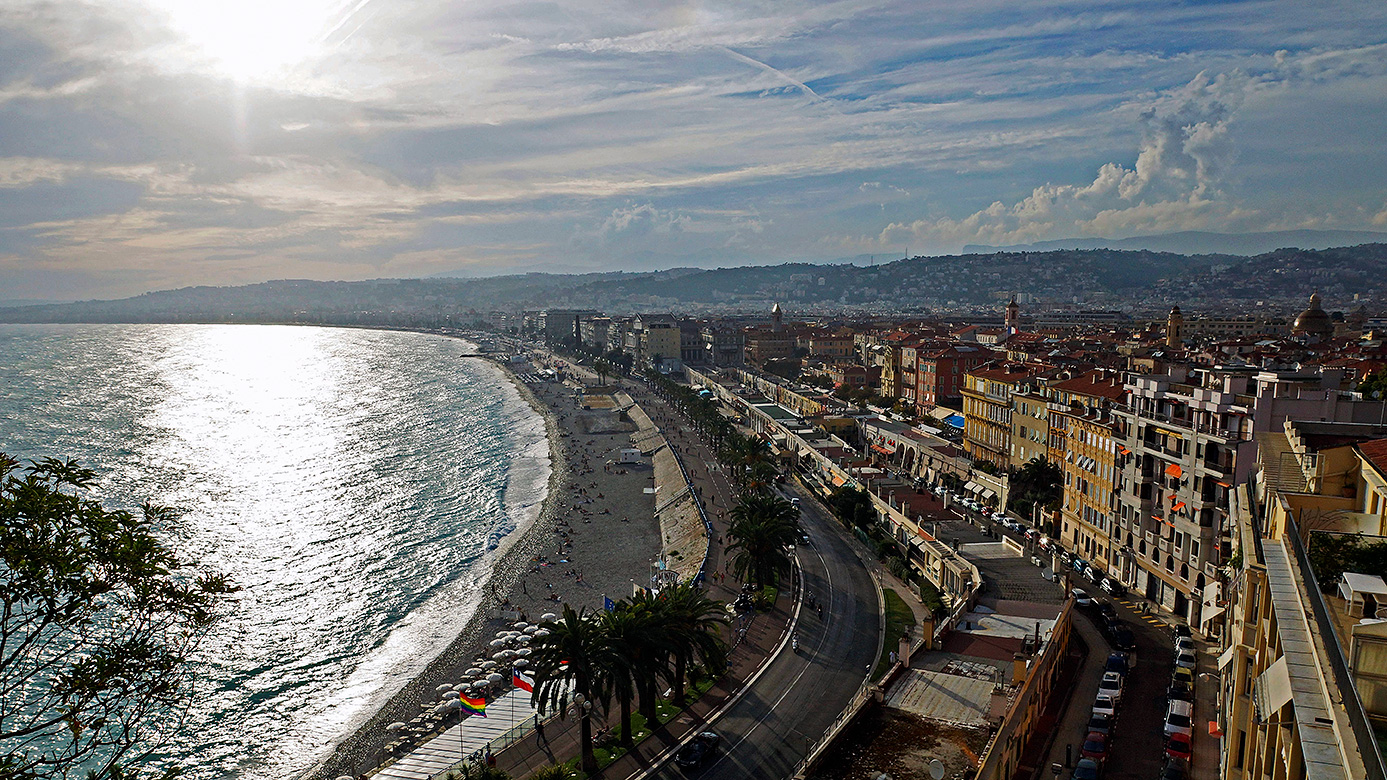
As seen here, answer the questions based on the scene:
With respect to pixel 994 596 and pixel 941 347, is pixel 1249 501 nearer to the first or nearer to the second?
pixel 994 596

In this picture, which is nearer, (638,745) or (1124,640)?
(638,745)

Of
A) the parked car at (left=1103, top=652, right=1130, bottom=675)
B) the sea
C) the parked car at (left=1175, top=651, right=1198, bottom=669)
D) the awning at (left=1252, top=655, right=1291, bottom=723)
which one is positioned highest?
the awning at (left=1252, top=655, right=1291, bottom=723)

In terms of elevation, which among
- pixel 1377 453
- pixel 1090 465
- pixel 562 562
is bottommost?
pixel 562 562

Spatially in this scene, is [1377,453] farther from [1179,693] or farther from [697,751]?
[697,751]

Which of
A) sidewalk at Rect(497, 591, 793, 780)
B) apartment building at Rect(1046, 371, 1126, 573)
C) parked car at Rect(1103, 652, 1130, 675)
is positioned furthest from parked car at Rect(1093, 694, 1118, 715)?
apartment building at Rect(1046, 371, 1126, 573)

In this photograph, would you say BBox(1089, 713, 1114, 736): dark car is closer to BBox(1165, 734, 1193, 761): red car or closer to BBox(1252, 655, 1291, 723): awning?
BBox(1165, 734, 1193, 761): red car

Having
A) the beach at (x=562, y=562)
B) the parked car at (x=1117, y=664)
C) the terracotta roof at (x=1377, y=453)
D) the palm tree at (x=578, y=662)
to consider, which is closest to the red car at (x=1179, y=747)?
the parked car at (x=1117, y=664)

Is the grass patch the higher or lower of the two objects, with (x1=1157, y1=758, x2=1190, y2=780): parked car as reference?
lower

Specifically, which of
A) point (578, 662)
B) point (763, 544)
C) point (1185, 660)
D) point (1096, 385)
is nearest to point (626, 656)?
point (578, 662)
